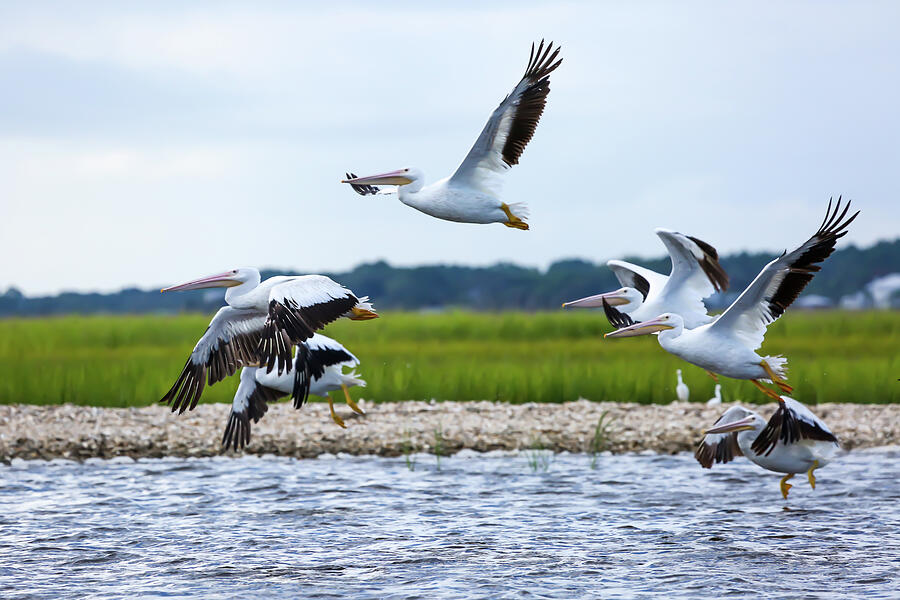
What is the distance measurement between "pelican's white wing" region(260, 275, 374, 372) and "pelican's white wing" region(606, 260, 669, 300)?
11.2ft

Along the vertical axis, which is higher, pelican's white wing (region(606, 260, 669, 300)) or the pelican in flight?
pelican's white wing (region(606, 260, 669, 300))

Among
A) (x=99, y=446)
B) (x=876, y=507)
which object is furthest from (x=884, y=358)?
(x=99, y=446)

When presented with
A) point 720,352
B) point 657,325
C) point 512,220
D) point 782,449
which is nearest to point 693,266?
point 657,325

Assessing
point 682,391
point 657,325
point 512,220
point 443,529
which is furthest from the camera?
point 682,391

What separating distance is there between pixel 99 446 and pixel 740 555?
8129 mm

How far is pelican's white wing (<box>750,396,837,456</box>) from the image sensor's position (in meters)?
9.21

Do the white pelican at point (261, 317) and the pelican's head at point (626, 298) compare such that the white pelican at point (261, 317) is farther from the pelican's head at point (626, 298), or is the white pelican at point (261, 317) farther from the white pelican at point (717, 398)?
the white pelican at point (717, 398)

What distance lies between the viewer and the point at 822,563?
815cm

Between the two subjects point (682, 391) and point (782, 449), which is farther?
point (682, 391)

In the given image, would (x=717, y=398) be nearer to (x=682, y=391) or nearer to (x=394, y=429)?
(x=682, y=391)

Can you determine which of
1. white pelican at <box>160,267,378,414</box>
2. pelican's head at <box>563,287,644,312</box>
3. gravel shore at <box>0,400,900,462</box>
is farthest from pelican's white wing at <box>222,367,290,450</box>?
pelican's head at <box>563,287,644,312</box>

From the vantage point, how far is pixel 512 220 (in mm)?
7711

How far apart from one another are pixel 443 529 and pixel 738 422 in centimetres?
276

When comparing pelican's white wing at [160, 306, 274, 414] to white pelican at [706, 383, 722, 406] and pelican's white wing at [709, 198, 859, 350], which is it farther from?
white pelican at [706, 383, 722, 406]
